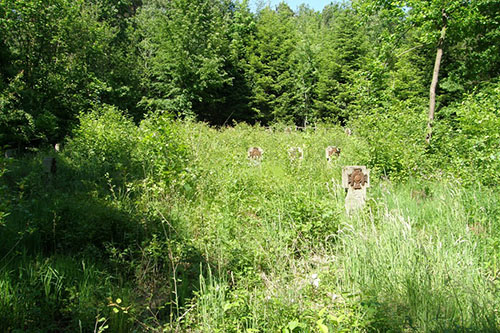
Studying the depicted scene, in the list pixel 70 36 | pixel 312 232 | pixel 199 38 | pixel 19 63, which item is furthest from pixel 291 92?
pixel 312 232

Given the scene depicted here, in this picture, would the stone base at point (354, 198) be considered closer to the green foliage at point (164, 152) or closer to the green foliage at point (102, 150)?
the green foliage at point (164, 152)

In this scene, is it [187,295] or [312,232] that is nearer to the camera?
[187,295]

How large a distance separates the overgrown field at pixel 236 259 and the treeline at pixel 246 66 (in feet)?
8.54

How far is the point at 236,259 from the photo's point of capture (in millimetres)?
3326

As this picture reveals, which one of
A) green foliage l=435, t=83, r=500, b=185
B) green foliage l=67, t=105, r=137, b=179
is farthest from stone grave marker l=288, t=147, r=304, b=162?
green foliage l=67, t=105, r=137, b=179

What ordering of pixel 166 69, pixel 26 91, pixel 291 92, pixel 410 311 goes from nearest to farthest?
pixel 410 311 < pixel 26 91 < pixel 166 69 < pixel 291 92

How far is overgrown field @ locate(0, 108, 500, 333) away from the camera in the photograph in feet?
7.73

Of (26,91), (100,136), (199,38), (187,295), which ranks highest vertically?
(199,38)

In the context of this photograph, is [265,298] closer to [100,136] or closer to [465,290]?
[465,290]

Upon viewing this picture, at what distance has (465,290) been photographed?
7.52 ft

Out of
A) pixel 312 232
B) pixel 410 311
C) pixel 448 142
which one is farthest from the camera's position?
pixel 448 142

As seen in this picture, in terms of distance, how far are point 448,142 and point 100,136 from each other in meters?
8.23

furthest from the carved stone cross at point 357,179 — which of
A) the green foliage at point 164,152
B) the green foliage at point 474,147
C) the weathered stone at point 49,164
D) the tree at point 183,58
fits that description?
the tree at point 183,58

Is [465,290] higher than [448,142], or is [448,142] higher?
[448,142]
